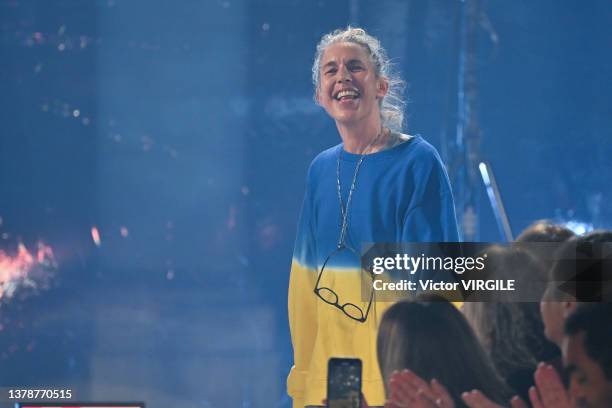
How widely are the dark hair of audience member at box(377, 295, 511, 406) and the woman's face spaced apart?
629 mm

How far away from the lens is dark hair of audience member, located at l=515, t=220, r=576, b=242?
2.73 m

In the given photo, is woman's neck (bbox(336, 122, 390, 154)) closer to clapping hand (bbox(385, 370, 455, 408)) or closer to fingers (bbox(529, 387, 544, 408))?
clapping hand (bbox(385, 370, 455, 408))

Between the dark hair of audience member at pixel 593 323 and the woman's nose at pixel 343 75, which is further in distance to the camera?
the woman's nose at pixel 343 75

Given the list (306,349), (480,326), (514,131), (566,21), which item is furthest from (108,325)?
(566,21)

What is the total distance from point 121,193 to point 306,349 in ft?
2.55

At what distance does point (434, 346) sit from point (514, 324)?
258mm

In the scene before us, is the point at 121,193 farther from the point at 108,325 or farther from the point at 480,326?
the point at 480,326

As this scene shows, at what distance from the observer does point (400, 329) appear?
2.72 meters

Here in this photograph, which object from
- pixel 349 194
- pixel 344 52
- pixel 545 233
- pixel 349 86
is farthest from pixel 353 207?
pixel 545 233

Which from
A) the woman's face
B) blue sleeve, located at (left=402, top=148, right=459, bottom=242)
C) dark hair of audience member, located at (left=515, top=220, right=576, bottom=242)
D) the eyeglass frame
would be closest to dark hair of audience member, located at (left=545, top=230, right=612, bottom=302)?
dark hair of audience member, located at (left=515, top=220, right=576, bottom=242)

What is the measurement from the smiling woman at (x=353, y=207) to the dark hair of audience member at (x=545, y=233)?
23cm

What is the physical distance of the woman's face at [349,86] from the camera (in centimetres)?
280

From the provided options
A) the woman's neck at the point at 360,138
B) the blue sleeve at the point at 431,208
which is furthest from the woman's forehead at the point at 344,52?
the blue sleeve at the point at 431,208

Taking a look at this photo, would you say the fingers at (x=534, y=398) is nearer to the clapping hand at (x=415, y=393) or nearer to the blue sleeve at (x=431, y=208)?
the clapping hand at (x=415, y=393)
